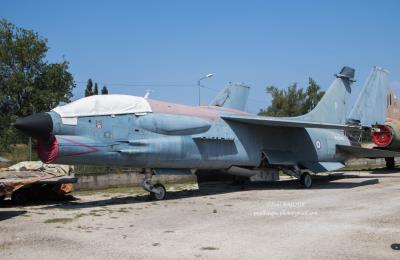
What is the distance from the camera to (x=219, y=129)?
14562 mm

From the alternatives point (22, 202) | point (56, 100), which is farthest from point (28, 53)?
point (22, 202)

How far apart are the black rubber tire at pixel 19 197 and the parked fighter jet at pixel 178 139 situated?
65.0 inches

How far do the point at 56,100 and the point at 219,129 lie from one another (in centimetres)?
1537

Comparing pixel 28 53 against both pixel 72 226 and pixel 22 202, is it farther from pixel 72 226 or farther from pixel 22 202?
pixel 72 226

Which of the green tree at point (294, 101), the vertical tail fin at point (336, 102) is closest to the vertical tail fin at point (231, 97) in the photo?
the vertical tail fin at point (336, 102)

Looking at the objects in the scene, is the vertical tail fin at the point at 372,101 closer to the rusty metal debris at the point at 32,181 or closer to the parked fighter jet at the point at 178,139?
the parked fighter jet at the point at 178,139

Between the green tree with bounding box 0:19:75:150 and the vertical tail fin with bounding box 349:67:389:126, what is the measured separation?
17.4 m

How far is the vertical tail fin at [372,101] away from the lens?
2281cm

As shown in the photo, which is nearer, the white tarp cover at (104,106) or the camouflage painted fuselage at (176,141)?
the camouflage painted fuselage at (176,141)

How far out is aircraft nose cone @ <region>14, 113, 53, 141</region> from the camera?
34.3ft

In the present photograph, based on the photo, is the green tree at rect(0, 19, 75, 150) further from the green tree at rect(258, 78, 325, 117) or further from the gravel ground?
the green tree at rect(258, 78, 325, 117)

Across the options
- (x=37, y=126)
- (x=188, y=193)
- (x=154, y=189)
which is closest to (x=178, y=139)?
(x=154, y=189)

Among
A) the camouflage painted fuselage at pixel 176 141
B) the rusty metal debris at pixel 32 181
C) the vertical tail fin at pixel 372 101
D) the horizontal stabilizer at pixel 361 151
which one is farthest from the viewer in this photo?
the vertical tail fin at pixel 372 101

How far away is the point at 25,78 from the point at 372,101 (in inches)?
793
